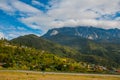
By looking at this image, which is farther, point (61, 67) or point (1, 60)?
point (1, 60)

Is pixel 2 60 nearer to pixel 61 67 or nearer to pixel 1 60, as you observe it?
pixel 1 60

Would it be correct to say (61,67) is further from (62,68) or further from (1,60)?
(1,60)

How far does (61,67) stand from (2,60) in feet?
287

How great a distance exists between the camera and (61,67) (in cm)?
12512

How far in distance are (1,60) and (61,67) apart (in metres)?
87.8

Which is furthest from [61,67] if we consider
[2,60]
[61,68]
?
[2,60]

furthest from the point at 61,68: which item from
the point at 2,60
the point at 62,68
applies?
the point at 2,60

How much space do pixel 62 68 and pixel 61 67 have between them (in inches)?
76.9

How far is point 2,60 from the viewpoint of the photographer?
200m

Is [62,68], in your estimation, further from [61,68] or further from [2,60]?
[2,60]

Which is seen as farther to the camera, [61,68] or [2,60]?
Answer: [2,60]

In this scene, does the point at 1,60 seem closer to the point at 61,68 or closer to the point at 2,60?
the point at 2,60

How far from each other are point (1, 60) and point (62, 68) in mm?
89593

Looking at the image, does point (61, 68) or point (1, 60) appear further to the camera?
point (1, 60)
